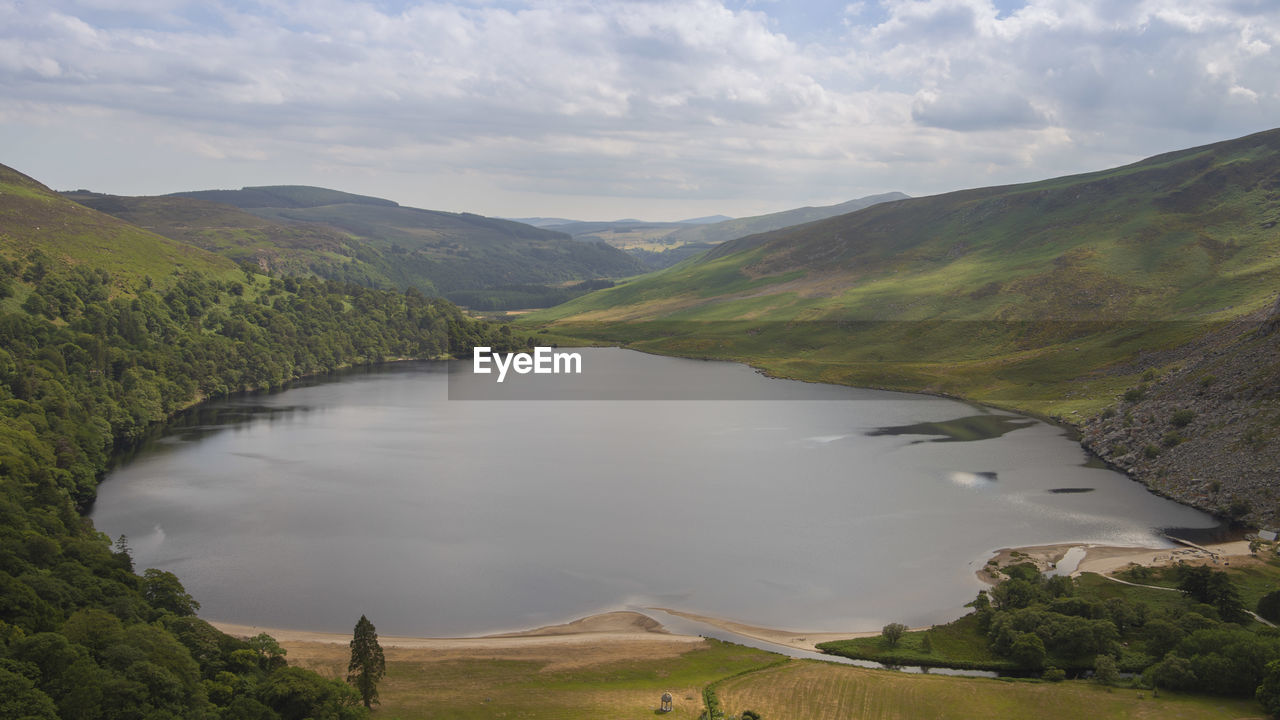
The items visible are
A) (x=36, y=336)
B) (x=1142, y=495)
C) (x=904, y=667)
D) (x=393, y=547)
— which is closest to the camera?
(x=904, y=667)

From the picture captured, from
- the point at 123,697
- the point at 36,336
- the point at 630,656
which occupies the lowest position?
the point at 630,656

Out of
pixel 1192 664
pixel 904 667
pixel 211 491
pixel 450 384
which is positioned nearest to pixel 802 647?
pixel 904 667

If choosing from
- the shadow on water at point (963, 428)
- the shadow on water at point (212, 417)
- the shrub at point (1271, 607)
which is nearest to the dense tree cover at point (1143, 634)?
the shrub at point (1271, 607)

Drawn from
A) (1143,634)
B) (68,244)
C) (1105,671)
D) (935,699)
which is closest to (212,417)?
(68,244)

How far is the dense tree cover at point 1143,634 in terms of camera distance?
44.5m

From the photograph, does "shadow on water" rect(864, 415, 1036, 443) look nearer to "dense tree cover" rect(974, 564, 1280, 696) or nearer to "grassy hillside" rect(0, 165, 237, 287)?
"dense tree cover" rect(974, 564, 1280, 696)

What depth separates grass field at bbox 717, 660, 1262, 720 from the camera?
4375 cm

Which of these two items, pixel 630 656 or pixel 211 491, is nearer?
pixel 630 656

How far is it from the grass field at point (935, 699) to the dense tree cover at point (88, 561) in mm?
22862

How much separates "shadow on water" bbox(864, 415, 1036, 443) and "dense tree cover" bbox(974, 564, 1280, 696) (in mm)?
56154

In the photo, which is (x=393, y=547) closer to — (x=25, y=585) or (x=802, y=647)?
(x=25, y=585)

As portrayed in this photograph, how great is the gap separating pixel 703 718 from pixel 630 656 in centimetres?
987

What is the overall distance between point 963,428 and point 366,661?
329ft

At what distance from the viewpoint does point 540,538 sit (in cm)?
7400
